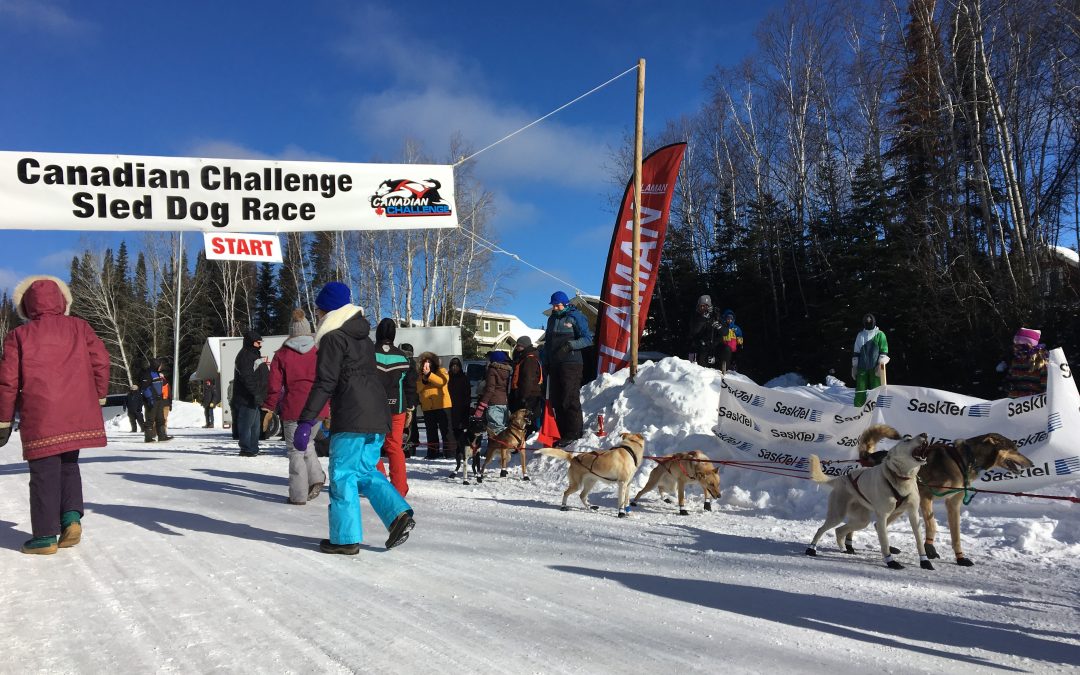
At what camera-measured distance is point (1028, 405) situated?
5973 millimetres

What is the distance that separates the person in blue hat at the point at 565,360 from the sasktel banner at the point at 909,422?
2367 mm

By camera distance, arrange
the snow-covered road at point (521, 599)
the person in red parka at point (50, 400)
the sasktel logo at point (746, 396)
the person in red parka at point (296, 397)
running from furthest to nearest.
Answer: the sasktel logo at point (746, 396), the person in red parka at point (296, 397), the person in red parka at point (50, 400), the snow-covered road at point (521, 599)

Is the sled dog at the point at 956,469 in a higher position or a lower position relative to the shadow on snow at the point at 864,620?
higher

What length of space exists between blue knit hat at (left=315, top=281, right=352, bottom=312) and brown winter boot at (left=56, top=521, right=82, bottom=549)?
7.55 feet

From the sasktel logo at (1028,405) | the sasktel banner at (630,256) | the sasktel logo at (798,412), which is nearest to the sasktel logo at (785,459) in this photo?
the sasktel logo at (798,412)

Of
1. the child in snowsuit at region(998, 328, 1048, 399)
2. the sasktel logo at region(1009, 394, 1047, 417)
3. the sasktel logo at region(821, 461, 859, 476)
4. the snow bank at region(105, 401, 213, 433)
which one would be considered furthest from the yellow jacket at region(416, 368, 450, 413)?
the snow bank at region(105, 401, 213, 433)

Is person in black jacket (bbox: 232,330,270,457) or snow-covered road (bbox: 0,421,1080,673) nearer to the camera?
snow-covered road (bbox: 0,421,1080,673)

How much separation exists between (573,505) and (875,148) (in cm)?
2097

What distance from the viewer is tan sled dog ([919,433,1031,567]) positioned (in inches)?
180

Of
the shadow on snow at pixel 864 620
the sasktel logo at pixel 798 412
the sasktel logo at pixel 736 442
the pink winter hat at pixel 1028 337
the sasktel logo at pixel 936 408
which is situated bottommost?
the shadow on snow at pixel 864 620

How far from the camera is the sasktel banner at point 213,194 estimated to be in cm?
704

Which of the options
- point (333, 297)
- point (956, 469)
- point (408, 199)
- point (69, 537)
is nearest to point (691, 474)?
point (956, 469)

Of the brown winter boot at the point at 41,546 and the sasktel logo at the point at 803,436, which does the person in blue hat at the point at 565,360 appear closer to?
the sasktel logo at the point at 803,436

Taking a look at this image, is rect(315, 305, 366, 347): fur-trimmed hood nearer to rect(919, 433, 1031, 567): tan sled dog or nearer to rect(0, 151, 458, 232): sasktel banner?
rect(0, 151, 458, 232): sasktel banner
